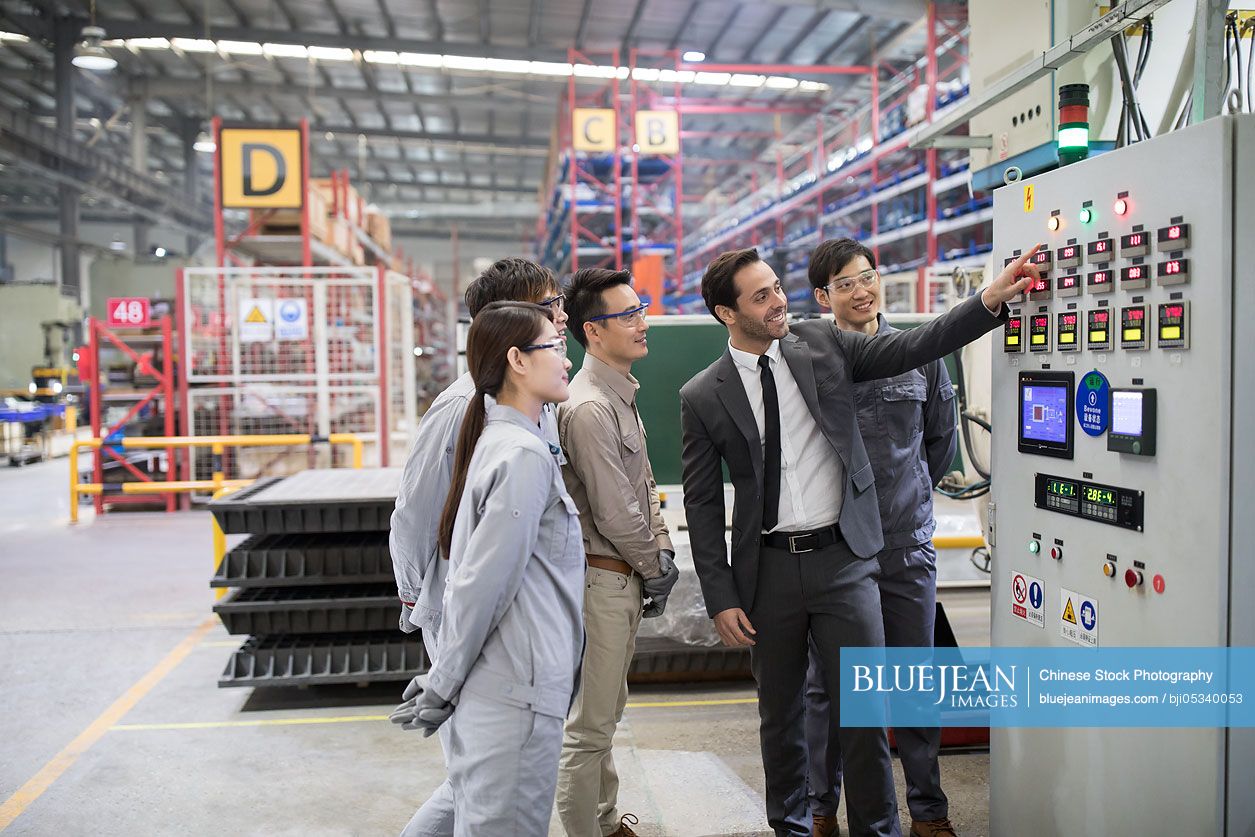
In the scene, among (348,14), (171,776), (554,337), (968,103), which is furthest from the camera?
(348,14)

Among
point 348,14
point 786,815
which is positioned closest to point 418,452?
point 786,815

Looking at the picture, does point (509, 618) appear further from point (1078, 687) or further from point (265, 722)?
point (265, 722)

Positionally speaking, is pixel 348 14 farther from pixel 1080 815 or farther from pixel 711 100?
pixel 1080 815

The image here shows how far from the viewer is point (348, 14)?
1469 cm

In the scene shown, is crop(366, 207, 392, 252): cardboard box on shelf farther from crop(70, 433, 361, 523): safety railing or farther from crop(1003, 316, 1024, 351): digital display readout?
crop(1003, 316, 1024, 351): digital display readout

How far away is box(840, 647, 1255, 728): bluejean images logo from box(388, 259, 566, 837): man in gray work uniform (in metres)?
1.15

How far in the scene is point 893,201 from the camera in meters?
13.5

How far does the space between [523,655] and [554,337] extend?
72cm

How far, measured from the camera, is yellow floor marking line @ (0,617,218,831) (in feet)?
11.7

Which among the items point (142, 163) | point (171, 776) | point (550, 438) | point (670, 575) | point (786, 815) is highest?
point (142, 163)

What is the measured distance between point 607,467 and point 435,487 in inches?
19.6

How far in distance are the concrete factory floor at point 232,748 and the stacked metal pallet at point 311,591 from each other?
216mm

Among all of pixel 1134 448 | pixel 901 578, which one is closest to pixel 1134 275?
pixel 1134 448

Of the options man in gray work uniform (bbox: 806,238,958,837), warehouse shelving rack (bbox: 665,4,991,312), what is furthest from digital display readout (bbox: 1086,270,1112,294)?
warehouse shelving rack (bbox: 665,4,991,312)
